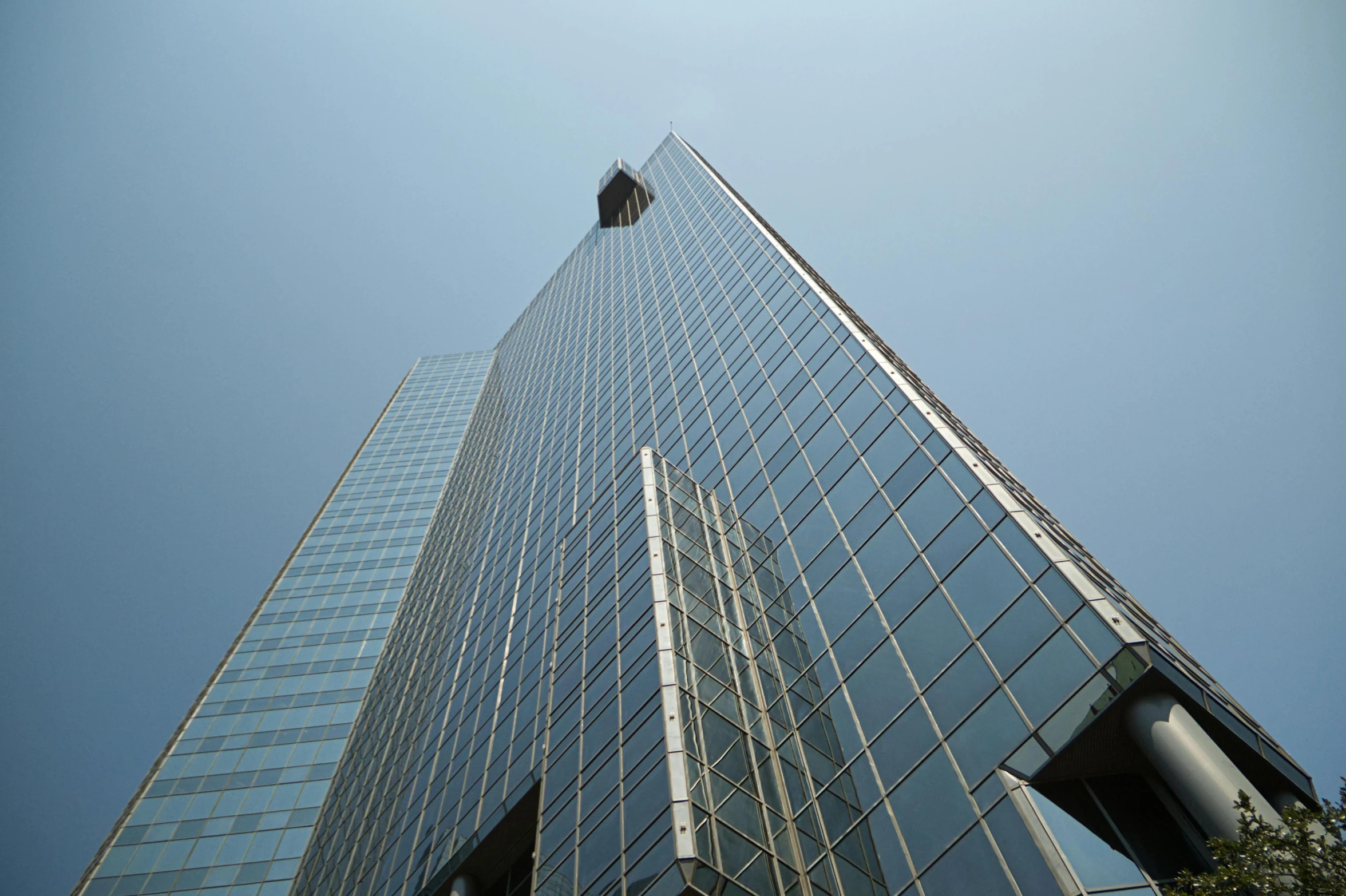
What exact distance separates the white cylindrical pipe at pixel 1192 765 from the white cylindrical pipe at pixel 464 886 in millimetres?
20675

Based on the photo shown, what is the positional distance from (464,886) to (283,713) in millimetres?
42258

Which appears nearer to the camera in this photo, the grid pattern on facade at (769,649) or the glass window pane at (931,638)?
the grid pattern on facade at (769,649)

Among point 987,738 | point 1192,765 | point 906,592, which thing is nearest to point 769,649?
point 906,592

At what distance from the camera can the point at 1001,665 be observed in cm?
1842

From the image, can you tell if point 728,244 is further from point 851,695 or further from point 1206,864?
point 1206,864

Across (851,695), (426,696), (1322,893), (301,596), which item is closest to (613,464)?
(426,696)

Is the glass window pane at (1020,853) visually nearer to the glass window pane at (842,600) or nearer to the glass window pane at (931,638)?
the glass window pane at (931,638)

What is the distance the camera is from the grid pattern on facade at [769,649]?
57.5 feet

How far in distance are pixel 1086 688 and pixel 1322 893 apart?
5.95 metres

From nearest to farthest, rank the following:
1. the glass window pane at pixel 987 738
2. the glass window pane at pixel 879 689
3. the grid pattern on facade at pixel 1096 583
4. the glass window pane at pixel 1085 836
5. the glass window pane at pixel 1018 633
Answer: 1. the glass window pane at pixel 1085 836
2. the grid pattern on facade at pixel 1096 583
3. the glass window pane at pixel 987 738
4. the glass window pane at pixel 1018 633
5. the glass window pane at pixel 879 689

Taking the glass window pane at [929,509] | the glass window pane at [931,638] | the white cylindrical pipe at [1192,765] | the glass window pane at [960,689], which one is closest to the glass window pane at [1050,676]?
the glass window pane at [960,689]

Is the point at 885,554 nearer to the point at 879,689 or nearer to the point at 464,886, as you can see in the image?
the point at 879,689

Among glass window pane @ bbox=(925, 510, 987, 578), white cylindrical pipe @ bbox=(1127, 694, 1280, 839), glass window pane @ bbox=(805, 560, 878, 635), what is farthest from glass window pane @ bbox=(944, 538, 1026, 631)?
white cylindrical pipe @ bbox=(1127, 694, 1280, 839)

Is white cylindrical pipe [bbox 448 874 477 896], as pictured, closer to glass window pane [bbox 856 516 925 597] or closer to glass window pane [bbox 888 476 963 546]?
glass window pane [bbox 856 516 925 597]
